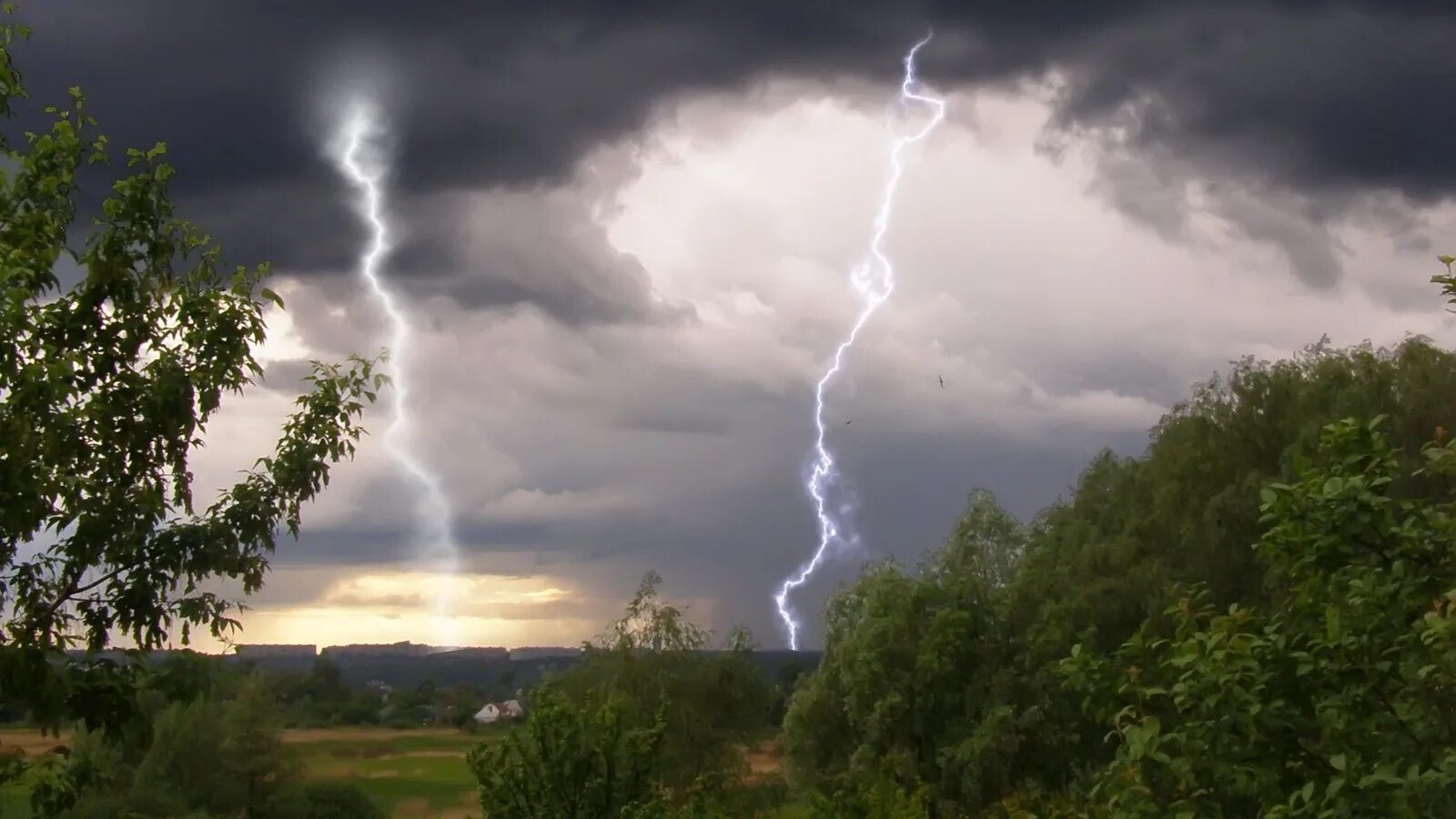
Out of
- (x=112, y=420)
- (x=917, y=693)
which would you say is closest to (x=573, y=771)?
(x=112, y=420)

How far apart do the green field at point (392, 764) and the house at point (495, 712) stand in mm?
983

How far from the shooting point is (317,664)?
115 feet

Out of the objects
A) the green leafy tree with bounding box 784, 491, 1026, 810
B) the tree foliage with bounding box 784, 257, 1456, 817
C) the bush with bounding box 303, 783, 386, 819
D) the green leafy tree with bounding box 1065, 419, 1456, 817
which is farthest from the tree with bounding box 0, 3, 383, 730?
the bush with bounding box 303, 783, 386, 819

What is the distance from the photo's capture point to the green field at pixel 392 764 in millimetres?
39156

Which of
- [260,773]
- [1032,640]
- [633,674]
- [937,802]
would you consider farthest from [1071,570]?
[260,773]

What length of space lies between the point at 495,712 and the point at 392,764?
1279 centimetres

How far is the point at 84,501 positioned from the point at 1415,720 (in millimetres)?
8272

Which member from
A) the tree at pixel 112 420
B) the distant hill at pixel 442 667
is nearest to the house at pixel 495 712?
the distant hill at pixel 442 667

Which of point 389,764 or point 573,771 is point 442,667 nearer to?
point 389,764

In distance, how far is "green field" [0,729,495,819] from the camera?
39156mm

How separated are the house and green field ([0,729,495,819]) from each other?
38.7 inches

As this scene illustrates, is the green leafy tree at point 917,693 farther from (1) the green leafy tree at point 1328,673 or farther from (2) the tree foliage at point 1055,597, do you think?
(1) the green leafy tree at point 1328,673

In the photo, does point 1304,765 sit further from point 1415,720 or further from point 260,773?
point 260,773

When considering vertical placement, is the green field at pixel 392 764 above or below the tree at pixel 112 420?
below
